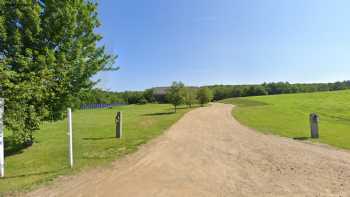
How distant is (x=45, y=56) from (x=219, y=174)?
6.89 m

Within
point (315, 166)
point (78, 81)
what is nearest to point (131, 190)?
point (315, 166)

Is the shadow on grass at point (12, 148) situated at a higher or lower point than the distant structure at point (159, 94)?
lower

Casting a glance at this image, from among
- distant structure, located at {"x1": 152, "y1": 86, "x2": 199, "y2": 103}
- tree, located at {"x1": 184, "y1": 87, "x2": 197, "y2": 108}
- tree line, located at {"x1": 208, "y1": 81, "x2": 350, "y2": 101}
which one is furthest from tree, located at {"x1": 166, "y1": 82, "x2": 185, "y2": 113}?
tree line, located at {"x1": 208, "y1": 81, "x2": 350, "y2": 101}

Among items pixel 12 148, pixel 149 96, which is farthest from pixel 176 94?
pixel 149 96

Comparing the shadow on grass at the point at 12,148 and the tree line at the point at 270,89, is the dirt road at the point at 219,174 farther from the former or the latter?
the tree line at the point at 270,89

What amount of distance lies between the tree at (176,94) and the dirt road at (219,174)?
26462 mm

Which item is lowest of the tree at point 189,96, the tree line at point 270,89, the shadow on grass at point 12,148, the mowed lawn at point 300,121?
the mowed lawn at point 300,121

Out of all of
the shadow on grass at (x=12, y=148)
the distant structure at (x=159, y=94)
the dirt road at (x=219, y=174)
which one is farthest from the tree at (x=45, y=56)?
the distant structure at (x=159, y=94)

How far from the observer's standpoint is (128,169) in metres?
6.50

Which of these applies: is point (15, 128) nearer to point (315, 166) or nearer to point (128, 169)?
point (128, 169)

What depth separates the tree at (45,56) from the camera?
6.40 metres

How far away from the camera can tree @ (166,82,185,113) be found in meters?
35.5

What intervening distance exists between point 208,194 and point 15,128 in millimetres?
5311

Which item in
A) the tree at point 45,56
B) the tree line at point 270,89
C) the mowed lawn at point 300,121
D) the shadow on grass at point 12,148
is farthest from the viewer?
the tree line at point 270,89
